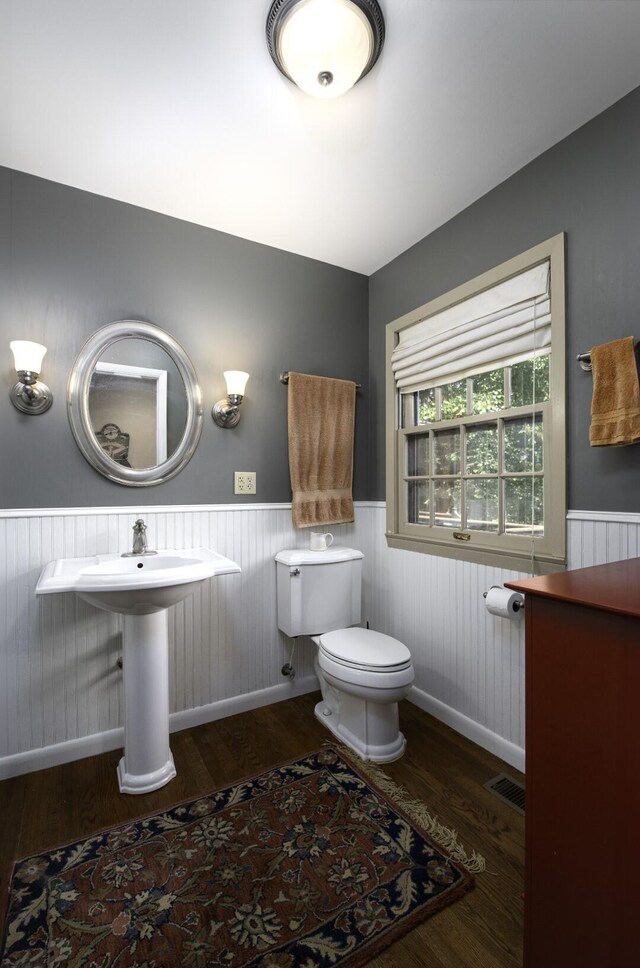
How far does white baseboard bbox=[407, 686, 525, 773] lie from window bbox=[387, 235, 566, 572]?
0.74 metres

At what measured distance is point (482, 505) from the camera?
203 cm

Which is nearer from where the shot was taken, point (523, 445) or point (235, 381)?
point (523, 445)

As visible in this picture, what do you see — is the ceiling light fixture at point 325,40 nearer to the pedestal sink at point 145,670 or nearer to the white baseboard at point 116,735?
the pedestal sink at point 145,670

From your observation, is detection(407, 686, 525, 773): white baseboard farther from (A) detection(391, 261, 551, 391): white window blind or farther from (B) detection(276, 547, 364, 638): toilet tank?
(A) detection(391, 261, 551, 391): white window blind

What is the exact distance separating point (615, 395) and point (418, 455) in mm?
1074

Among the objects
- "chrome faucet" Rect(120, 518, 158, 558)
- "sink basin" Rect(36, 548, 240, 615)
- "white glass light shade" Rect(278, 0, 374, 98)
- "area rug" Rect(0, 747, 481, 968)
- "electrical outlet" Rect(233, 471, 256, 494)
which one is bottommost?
"area rug" Rect(0, 747, 481, 968)

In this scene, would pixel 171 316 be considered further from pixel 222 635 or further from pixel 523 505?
pixel 523 505

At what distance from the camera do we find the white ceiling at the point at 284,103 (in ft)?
4.06

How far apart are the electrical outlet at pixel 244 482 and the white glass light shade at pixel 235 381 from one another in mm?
399

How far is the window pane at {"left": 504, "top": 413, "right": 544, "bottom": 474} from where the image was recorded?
1.79m

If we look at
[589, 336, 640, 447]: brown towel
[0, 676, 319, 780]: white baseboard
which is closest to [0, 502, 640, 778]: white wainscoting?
[0, 676, 319, 780]: white baseboard

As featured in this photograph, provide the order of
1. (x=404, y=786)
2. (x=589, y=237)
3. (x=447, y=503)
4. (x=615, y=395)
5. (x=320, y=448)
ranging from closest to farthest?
(x=615, y=395) → (x=589, y=237) → (x=404, y=786) → (x=447, y=503) → (x=320, y=448)

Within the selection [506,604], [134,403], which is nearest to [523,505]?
[506,604]

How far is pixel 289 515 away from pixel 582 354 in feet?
4.98
